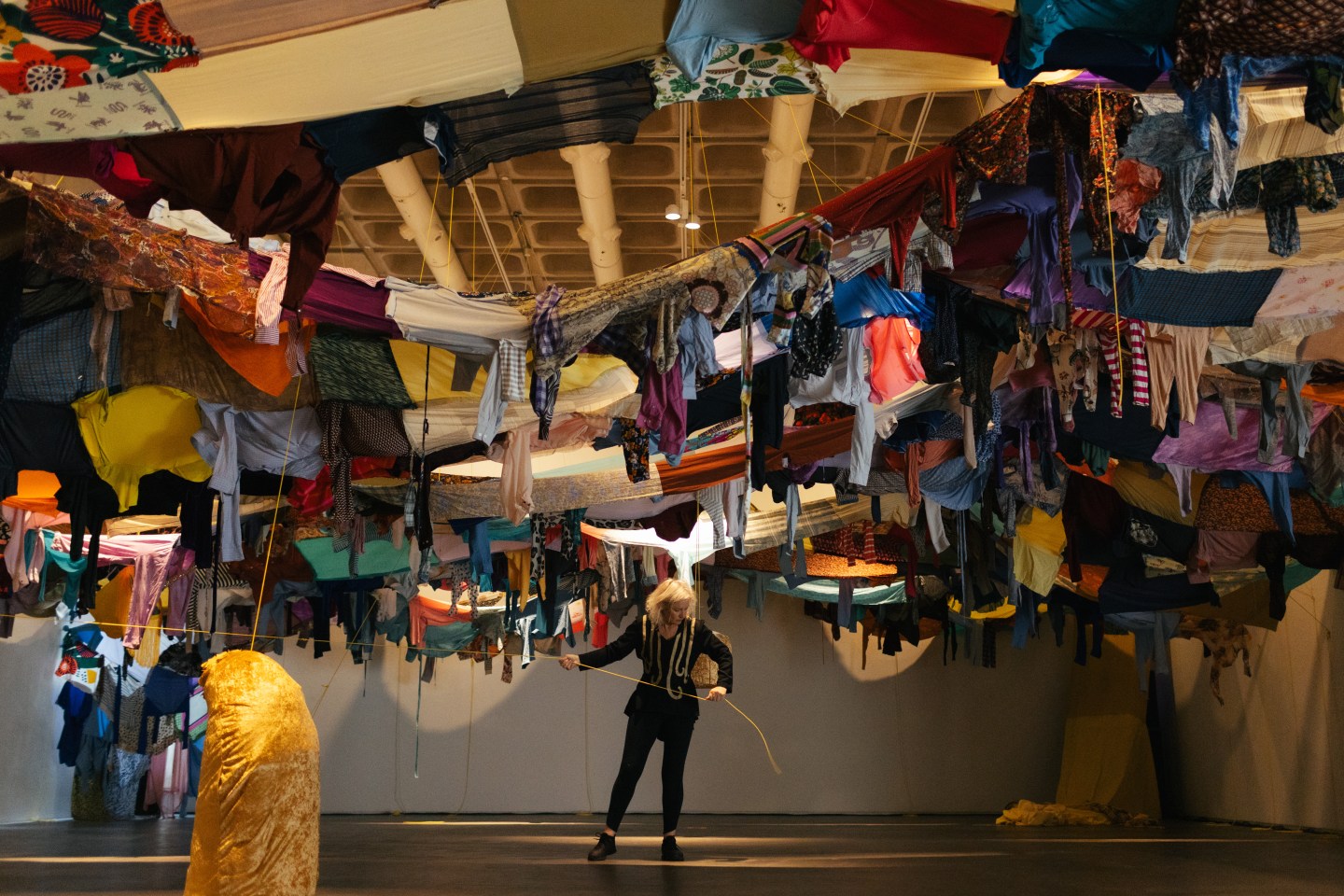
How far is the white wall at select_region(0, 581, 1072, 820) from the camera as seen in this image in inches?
583

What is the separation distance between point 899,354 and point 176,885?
4.35m

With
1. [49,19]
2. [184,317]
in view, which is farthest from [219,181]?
[184,317]

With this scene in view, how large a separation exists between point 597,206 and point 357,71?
4980mm

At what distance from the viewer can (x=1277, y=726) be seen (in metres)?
11.8

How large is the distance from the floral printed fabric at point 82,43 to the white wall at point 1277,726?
33.8ft

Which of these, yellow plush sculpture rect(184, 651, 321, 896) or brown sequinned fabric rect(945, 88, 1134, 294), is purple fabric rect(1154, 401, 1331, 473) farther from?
yellow plush sculpture rect(184, 651, 321, 896)

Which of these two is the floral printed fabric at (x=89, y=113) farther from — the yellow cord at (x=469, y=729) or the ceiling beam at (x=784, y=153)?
the yellow cord at (x=469, y=729)

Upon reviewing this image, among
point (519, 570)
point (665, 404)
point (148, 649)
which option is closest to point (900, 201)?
point (665, 404)

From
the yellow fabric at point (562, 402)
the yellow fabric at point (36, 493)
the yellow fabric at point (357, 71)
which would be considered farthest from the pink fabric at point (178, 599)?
the yellow fabric at point (357, 71)

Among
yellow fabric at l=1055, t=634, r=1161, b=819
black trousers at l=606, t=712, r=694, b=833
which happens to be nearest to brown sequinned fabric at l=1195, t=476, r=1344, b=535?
black trousers at l=606, t=712, r=694, b=833

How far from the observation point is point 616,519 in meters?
9.48

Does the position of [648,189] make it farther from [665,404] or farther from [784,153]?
[665,404]

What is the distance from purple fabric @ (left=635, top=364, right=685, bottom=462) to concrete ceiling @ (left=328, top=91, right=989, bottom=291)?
6.32 ft

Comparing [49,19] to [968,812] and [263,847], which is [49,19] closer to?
[263,847]
